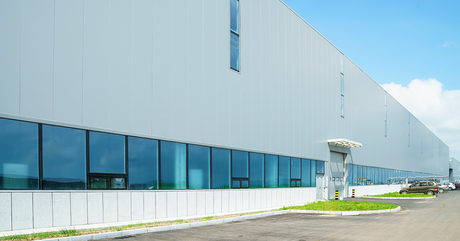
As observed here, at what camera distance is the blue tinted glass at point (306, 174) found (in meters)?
29.7

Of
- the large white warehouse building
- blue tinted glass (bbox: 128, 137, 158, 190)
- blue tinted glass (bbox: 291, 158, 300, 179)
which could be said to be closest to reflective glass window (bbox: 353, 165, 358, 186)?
the large white warehouse building

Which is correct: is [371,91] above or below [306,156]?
above

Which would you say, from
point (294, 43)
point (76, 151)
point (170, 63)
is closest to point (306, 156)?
point (294, 43)

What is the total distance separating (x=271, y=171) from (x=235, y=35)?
9412mm

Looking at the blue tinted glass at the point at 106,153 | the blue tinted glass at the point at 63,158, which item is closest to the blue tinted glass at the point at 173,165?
the blue tinted glass at the point at 106,153

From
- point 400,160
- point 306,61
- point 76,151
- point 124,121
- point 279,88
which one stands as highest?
point 306,61

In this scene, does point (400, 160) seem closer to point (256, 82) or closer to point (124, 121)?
point (256, 82)

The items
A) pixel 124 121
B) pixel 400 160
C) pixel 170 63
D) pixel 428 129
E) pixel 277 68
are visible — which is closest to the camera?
pixel 124 121

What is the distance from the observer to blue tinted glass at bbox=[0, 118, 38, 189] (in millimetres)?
11172

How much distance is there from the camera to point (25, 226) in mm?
11195

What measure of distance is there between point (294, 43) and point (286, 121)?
254 inches

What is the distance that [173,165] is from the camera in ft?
55.8

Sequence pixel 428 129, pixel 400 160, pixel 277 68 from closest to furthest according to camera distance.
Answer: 1. pixel 277 68
2. pixel 400 160
3. pixel 428 129

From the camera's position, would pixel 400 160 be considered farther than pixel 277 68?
Yes
